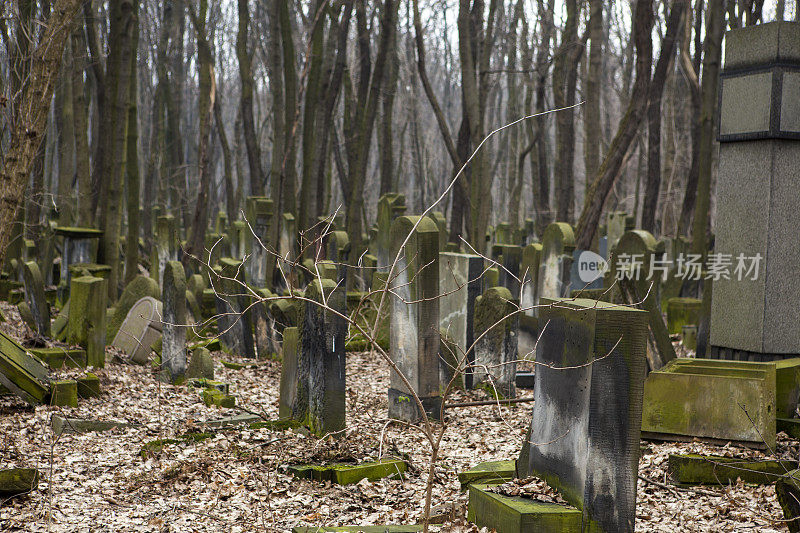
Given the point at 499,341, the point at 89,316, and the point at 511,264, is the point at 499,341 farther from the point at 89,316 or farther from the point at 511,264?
the point at 89,316

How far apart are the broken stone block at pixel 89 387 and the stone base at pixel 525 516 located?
172 inches

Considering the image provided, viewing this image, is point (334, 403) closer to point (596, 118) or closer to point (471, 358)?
point (471, 358)

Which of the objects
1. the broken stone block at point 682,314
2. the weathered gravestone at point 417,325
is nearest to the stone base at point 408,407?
the weathered gravestone at point 417,325

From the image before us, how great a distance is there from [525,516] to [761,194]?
4.19 m

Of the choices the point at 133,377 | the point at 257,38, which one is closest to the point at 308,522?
the point at 133,377

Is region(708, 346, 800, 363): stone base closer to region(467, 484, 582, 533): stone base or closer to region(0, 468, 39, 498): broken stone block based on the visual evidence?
region(467, 484, 582, 533): stone base

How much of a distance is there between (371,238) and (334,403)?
943cm

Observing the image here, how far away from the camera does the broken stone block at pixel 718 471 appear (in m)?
4.96

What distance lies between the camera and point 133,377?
8031 millimetres

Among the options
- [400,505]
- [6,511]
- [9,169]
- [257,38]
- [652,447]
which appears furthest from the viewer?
[257,38]

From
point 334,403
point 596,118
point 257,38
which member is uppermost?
point 257,38

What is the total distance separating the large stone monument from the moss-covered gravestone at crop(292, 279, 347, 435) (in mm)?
3386

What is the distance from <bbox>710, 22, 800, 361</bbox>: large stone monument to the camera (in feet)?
21.0

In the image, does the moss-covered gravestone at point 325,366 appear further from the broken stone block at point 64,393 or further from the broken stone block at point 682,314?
the broken stone block at point 682,314
